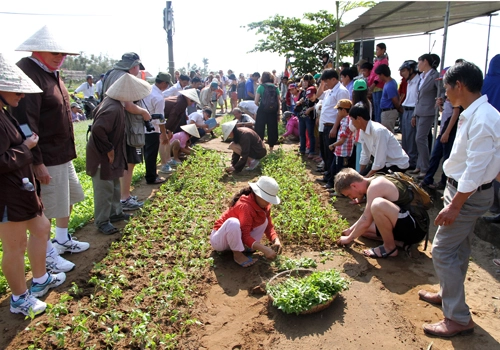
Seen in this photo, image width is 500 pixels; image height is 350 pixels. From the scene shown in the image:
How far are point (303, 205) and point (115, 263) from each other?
2690 mm

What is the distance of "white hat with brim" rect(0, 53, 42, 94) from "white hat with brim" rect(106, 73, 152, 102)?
5.95 ft

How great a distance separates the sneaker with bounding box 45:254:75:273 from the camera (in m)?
3.86

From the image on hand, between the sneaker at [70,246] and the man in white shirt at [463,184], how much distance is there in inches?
143

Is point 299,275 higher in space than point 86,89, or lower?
lower

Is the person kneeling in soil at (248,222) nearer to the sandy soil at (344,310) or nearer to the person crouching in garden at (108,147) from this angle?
the sandy soil at (344,310)

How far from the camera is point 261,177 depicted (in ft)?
12.6

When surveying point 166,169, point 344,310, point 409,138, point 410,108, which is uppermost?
point 410,108

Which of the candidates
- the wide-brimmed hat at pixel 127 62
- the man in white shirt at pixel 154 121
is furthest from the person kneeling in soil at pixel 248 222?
the man in white shirt at pixel 154 121

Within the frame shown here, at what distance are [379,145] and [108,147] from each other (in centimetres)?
336

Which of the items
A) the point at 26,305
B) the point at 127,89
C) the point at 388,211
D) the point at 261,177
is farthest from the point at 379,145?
the point at 26,305

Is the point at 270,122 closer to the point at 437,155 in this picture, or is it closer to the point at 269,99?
the point at 269,99

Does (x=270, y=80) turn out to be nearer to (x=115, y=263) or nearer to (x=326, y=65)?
(x=326, y=65)

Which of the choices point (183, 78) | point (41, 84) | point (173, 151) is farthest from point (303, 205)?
point (183, 78)

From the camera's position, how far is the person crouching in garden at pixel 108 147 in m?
4.53
